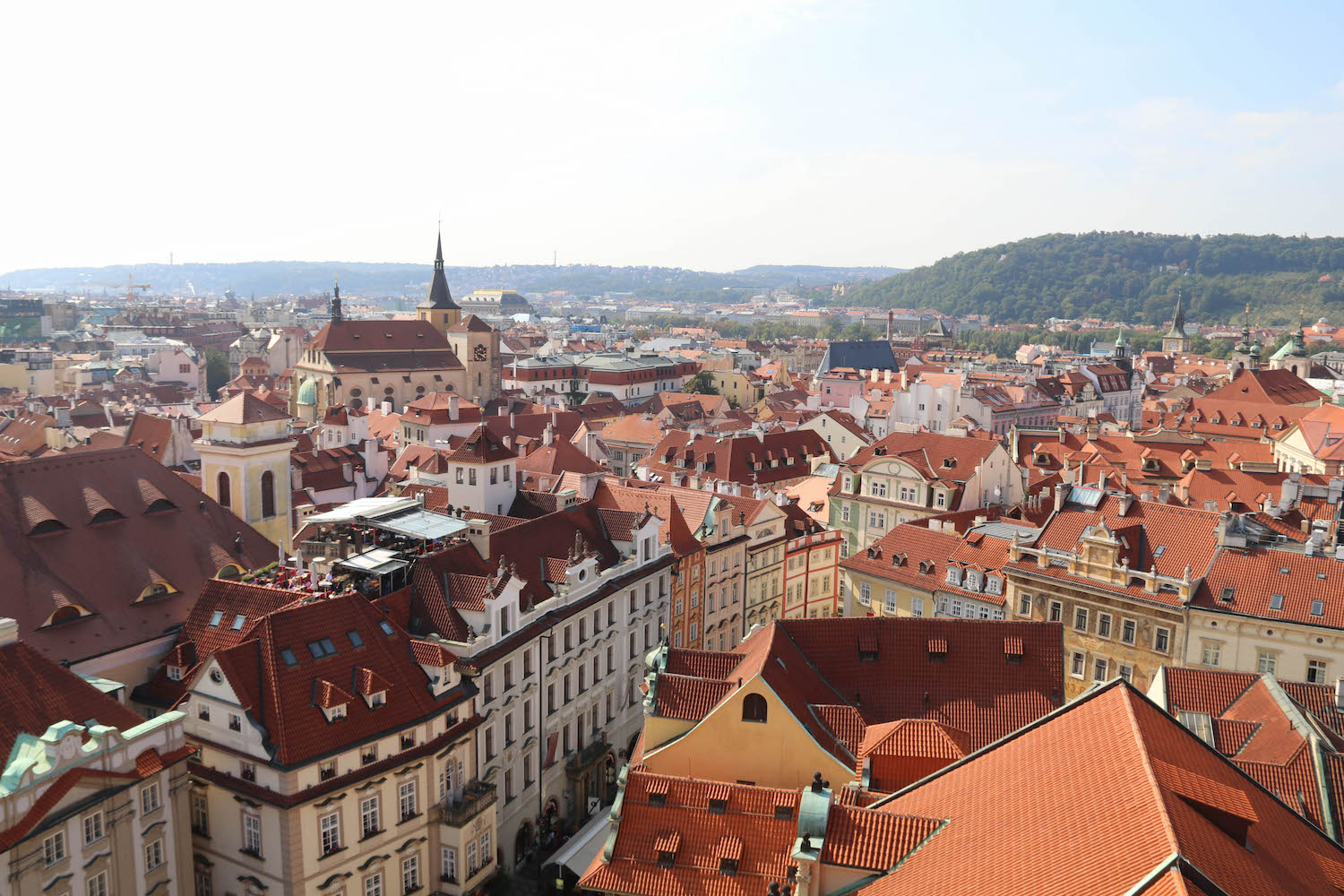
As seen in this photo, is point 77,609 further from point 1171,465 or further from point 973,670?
point 1171,465

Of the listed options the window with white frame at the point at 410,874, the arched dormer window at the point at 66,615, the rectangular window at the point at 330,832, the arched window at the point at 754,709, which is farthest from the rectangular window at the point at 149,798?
the arched window at the point at 754,709

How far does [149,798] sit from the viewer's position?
98.8 feet

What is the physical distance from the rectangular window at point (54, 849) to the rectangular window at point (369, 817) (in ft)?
27.2

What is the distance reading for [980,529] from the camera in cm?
5903

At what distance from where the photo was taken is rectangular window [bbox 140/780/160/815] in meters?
29.8

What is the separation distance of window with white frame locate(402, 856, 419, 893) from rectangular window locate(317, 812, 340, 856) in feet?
9.56

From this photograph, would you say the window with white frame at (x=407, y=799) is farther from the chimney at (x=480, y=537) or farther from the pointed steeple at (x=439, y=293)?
the pointed steeple at (x=439, y=293)

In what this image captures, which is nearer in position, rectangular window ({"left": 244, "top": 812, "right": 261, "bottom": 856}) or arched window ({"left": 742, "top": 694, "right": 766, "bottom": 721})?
rectangular window ({"left": 244, "top": 812, "right": 261, "bottom": 856})

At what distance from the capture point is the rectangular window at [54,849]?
26.8 metres

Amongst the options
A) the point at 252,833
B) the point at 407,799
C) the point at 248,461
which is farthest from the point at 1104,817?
the point at 248,461

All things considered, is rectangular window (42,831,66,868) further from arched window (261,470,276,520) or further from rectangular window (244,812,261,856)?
arched window (261,470,276,520)

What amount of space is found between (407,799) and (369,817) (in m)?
1.55

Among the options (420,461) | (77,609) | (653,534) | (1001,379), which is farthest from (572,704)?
(1001,379)

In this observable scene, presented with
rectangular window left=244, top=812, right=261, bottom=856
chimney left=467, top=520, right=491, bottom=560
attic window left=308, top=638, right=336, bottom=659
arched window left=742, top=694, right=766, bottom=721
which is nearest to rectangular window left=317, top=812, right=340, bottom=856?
rectangular window left=244, top=812, right=261, bottom=856
